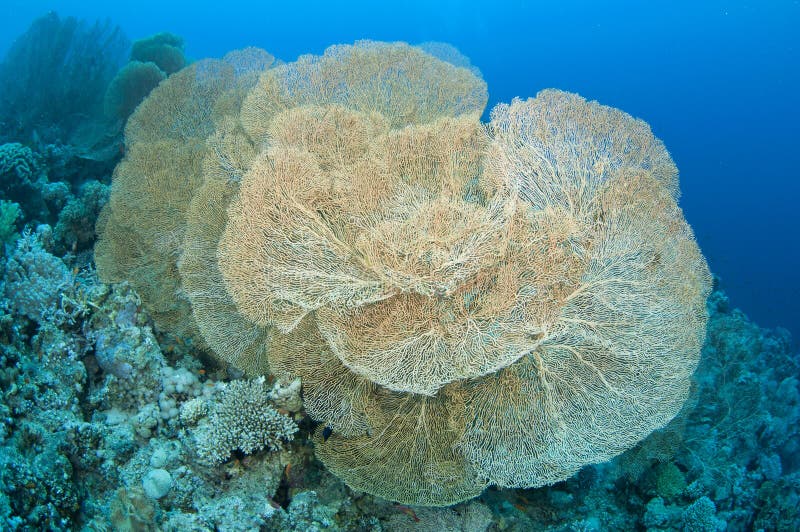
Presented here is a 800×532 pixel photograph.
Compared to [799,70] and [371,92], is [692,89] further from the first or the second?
[371,92]

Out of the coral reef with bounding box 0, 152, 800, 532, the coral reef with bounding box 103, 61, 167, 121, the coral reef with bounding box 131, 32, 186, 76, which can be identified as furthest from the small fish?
the coral reef with bounding box 131, 32, 186, 76

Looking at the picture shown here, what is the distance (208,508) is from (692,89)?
64687 millimetres

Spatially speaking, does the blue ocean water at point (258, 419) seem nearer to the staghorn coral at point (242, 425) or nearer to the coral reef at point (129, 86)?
the staghorn coral at point (242, 425)

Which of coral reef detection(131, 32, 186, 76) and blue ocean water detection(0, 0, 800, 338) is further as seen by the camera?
blue ocean water detection(0, 0, 800, 338)

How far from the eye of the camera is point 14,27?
56.2 metres

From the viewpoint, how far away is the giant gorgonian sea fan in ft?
9.57

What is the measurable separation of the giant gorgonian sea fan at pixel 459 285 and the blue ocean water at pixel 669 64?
3348cm

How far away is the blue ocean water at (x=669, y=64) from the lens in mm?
38188

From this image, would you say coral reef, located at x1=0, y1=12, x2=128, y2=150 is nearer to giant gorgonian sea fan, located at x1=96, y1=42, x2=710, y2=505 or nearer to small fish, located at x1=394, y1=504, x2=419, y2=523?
giant gorgonian sea fan, located at x1=96, y1=42, x2=710, y2=505

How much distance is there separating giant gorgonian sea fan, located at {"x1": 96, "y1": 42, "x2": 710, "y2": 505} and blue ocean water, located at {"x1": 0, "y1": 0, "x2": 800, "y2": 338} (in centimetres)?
3348

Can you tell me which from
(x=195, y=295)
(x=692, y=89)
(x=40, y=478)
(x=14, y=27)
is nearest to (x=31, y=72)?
(x=195, y=295)

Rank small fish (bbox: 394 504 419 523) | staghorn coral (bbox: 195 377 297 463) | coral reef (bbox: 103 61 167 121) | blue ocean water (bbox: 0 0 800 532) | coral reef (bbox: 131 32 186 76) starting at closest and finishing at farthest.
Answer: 1. blue ocean water (bbox: 0 0 800 532)
2. staghorn coral (bbox: 195 377 297 463)
3. small fish (bbox: 394 504 419 523)
4. coral reef (bbox: 103 61 167 121)
5. coral reef (bbox: 131 32 186 76)

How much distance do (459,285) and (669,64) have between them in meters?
66.9

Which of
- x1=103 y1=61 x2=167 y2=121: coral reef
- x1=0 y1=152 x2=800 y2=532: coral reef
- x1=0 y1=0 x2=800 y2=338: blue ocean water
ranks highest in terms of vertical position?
x1=0 y1=0 x2=800 y2=338: blue ocean water
